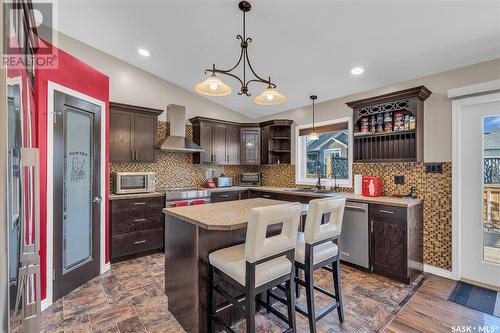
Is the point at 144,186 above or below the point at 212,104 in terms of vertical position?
below

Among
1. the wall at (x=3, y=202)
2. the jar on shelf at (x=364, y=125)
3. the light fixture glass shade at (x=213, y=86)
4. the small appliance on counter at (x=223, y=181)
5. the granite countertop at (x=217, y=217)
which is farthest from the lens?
the small appliance on counter at (x=223, y=181)

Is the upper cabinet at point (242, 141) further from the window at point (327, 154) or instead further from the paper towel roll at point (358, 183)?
the paper towel roll at point (358, 183)

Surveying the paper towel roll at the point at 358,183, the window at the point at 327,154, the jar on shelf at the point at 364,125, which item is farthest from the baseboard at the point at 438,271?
the jar on shelf at the point at 364,125

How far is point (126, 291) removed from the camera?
271 centimetres

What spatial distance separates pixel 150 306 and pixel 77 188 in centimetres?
161

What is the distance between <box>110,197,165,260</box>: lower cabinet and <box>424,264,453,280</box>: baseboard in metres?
3.88

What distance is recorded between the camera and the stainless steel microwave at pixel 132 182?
369 centimetres

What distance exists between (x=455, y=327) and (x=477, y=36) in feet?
9.20

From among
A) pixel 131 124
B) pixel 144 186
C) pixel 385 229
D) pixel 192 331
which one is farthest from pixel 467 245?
pixel 131 124

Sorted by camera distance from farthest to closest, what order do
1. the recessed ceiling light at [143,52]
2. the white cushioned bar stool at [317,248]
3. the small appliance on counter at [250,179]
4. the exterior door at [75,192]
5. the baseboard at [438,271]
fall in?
1. the small appliance on counter at [250,179]
2. the recessed ceiling light at [143,52]
3. the baseboard at [438,271]
4. the exterior door at [75,192]
5. the white cushioned bar stool at [317,248]

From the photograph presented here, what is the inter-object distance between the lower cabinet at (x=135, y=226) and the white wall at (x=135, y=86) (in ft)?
5.82

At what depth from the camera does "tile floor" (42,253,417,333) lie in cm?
210

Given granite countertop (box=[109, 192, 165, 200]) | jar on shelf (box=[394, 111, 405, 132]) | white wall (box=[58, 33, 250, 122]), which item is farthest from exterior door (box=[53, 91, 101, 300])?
jar on shelf (box=[394, 111, 405, 132])

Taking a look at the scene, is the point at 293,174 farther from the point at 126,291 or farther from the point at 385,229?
the point at 126,291
